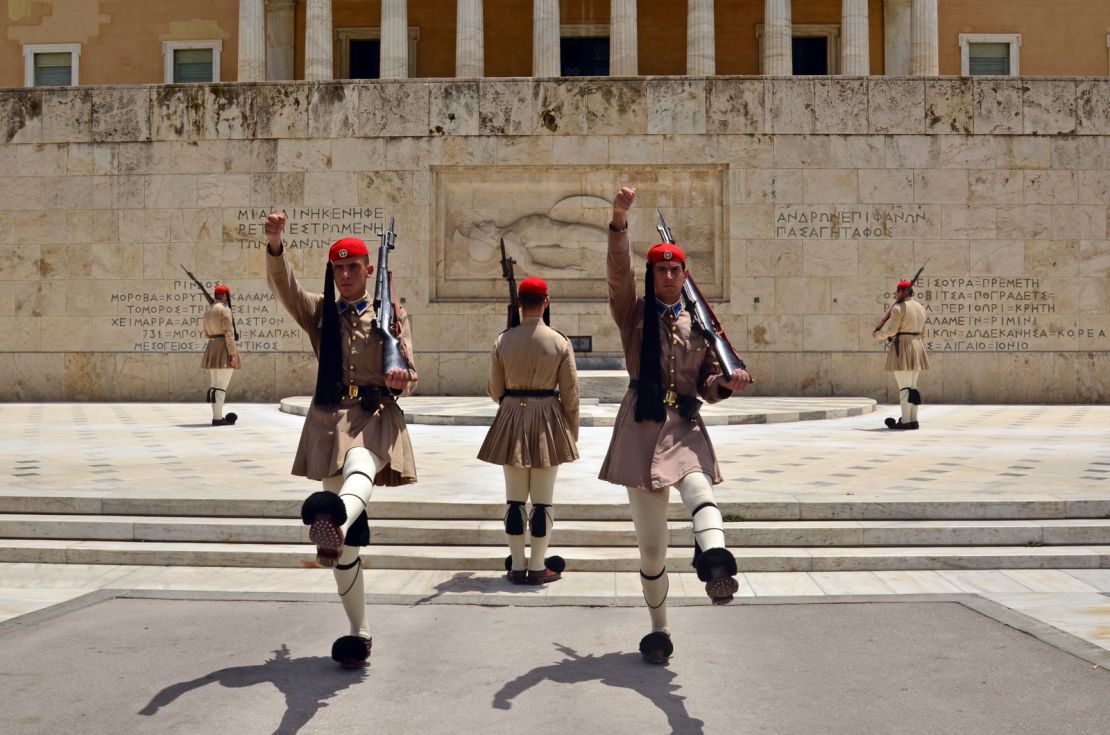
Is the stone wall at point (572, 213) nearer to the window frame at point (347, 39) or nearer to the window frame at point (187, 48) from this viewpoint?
the window frame at point (187, 48)

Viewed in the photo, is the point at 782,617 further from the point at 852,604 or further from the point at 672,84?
the point at 672,84

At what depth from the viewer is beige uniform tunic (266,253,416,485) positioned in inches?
195

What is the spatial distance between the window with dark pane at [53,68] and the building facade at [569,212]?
16.3 meters

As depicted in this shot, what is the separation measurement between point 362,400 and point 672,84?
16.2 metres

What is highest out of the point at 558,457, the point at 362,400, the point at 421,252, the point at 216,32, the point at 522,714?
the point at 216,32

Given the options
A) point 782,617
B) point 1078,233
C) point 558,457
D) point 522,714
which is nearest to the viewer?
point 522,714

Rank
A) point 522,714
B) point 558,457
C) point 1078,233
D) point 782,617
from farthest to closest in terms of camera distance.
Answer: point 1078,233
point 558,457
point 782,617
point 522,714

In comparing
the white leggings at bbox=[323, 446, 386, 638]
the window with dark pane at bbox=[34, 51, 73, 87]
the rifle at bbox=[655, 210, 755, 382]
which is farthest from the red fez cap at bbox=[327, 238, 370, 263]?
the window with dark pane at bbox=[34, 51, 73, 87]

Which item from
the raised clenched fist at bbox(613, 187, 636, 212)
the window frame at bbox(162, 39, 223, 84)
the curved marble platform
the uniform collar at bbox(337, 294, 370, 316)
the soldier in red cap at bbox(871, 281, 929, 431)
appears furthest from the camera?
the window frame at bbox(162, 39, 223, 84)

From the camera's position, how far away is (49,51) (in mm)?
35125

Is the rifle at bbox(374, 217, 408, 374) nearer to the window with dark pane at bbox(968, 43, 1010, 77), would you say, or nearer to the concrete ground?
the concrete ground

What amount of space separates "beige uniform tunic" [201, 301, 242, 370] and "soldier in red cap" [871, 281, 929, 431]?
928cm

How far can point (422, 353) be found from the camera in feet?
64.8

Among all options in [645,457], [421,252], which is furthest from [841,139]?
[645,457]
